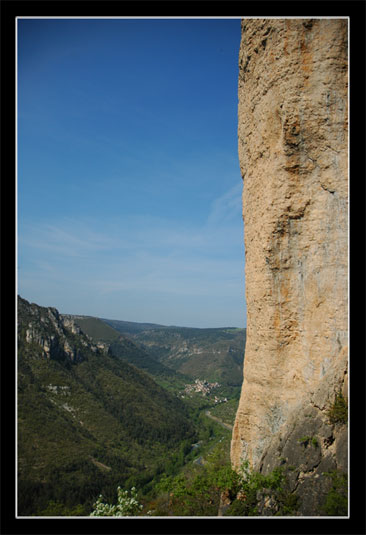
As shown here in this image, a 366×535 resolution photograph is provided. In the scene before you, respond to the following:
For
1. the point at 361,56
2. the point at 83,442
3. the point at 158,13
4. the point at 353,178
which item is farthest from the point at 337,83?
the point at 83,442

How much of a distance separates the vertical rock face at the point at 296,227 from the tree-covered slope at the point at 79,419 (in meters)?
21.8

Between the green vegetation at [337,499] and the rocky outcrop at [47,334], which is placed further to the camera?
the rocky outcrop at [47,334]

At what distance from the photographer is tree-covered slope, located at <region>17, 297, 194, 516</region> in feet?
125

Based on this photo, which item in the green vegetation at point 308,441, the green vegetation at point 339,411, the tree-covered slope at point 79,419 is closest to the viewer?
the green vegetation at point 339,411

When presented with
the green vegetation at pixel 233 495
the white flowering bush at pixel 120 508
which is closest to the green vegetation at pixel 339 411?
the green vegetation at pixel 233 495

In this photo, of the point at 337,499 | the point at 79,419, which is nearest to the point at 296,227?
the point at 337,499

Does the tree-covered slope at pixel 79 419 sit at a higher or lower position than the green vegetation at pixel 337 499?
lower

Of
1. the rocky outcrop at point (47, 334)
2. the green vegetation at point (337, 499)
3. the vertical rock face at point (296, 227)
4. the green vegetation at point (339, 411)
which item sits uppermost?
the vertical rock face at point (296, 227)

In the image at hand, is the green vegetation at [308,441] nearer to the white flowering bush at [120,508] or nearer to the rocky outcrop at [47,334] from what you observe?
the white flowering bush at [120,508]

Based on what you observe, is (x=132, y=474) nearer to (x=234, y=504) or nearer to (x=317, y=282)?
(x=234, y=504)

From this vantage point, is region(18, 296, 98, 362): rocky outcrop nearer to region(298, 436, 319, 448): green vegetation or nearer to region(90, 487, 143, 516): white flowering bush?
region(90, 487, 143, 516): white flowering bush

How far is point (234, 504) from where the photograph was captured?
9.06 m

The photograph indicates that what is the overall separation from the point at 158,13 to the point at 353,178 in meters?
5.31

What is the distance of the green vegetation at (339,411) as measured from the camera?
26.5 ft
